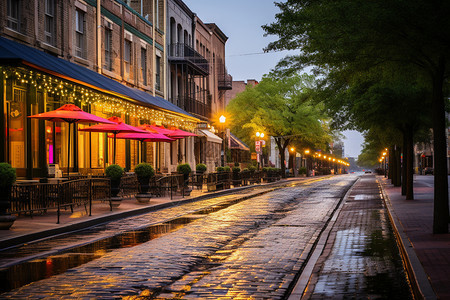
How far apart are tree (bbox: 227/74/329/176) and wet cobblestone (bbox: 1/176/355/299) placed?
1802 inches

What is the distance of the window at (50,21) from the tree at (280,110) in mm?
37345

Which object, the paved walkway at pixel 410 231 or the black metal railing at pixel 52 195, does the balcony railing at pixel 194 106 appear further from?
the black metal railing at pixel 52 195

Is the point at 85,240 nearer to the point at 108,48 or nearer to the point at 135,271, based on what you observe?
the point at 135,271

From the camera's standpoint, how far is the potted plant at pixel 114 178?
18516 millimetres

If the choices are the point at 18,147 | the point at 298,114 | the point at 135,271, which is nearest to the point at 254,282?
the point at 135,271

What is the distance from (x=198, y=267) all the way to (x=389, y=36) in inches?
225

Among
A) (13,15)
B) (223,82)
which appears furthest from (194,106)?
(13,15)

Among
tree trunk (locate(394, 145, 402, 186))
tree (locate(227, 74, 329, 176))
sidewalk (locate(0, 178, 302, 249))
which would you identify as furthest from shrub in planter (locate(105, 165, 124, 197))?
tree (locate(227, 74, 329, 176))

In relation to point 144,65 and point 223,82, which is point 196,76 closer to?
point 223,82

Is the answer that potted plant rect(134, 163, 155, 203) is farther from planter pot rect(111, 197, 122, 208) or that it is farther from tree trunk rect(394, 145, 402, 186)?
tree trunk rect(394, 145, 402, 186)

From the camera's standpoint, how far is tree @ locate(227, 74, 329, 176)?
60.4 m

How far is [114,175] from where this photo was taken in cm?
1859

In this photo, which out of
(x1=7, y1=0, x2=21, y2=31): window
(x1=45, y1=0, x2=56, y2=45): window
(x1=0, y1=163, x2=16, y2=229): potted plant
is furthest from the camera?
(x1=45, y1=0, x2=56, y2=45): window

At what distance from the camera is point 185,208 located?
20.5 metres
